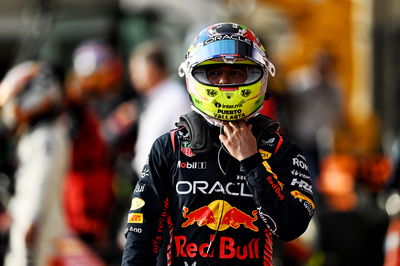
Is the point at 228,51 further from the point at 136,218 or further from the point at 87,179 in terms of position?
the point at 87,179

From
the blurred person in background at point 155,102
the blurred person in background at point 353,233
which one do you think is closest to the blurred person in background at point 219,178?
the blurred person in background at point 155,102

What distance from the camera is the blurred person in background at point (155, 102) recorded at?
7.84 m

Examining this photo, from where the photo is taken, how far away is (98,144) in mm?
8906

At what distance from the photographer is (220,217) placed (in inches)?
173

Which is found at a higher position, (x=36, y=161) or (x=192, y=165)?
(x=36, y=161)

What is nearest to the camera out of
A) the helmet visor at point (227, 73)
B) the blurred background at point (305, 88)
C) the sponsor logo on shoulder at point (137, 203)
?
the sponsor logo on shoulder at point (137, 203)

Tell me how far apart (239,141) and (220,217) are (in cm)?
34

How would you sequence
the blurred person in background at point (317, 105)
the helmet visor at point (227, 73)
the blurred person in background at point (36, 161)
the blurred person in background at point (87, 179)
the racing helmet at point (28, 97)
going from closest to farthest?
1. the helmet visor at point (227, 73)
2. the blurred person in background at point (36, 161)
3. the racing helmet at point (28, 97)
4. the blurred person in background at point (87, 179)
5. the blurred person in background at point (317, 105)

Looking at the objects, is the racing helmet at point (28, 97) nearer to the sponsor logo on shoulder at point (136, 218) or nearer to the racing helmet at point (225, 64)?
the racing helmet at point (225, 64)

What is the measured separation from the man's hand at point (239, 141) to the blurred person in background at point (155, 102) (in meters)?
3.24

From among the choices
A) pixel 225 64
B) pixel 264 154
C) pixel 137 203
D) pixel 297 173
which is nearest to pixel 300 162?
pixel 297 173

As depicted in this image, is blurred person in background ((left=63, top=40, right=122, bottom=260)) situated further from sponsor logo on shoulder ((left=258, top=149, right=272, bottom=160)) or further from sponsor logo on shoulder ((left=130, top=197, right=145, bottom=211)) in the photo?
sponsor logo on shoulder ((left=258, top=149, right=272, bottom=160))

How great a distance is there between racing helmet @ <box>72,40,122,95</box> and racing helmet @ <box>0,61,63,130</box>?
5.71 feet

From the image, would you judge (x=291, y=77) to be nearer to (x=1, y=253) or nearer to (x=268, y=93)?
(x=1, y=253)
